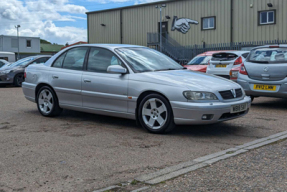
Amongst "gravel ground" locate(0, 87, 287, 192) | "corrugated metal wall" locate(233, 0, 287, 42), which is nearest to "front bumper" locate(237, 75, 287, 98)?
"gravel ground" locate(0, 87, 287, 192)

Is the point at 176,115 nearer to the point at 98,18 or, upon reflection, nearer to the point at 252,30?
the point at 252,30

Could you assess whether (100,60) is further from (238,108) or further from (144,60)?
(238,108)

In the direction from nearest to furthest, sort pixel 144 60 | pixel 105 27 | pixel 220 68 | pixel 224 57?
pixel 144 60 → pixel 220 68 → pixel 224 57 → pixel 105 27

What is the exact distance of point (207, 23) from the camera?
3203cm

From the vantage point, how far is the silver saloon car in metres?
6.18

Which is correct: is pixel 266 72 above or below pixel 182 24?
below

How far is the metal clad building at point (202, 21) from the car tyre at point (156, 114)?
78.7 feet

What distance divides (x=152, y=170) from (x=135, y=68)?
9.24 feet

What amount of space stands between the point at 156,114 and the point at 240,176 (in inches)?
97.5

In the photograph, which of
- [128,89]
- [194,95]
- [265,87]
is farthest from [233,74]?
[194,95]

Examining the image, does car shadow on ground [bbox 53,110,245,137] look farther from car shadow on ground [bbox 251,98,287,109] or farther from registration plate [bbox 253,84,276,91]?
car shadow on ground [bbox 251,98,287,109]

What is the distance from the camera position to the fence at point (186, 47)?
26562mm

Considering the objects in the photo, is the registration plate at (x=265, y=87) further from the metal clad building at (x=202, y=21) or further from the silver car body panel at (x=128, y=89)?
the metal clad building at (x=202, y=21)

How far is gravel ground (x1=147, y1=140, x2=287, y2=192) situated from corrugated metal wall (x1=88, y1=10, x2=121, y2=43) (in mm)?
34630
